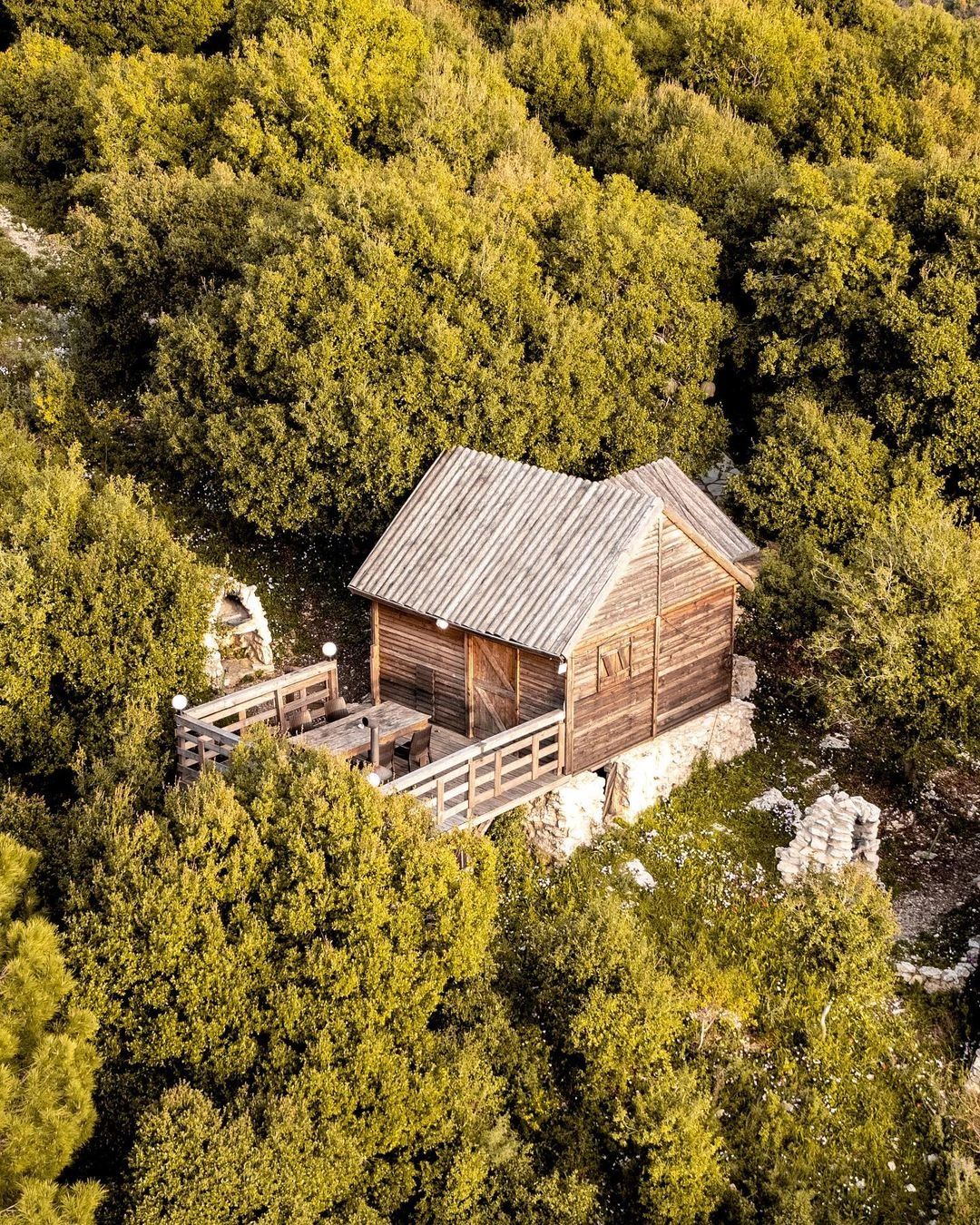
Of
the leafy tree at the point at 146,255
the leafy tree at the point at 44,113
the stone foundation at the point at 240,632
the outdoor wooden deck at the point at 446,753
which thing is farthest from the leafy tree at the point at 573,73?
the outdoor wooden deck at the point at 446,753

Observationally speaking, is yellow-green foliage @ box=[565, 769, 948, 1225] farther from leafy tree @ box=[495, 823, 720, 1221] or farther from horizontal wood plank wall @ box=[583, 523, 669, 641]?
horizontal wood plank wall @ box=[583, 523, 669, 641]

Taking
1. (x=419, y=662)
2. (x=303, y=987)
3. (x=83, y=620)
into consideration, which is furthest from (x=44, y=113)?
(x=303, y=987)

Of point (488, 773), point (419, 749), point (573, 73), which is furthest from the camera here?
point (573, 73)

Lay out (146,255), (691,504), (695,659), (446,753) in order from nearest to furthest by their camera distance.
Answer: (446,753)
(695,659)
(691,504)
(146,255)

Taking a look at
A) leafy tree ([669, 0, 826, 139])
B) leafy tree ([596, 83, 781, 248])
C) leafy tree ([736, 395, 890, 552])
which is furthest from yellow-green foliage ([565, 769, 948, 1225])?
leafy tree ([669, 0, 826, 139])

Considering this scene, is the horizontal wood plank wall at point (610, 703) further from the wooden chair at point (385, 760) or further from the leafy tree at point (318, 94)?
the leafy tree at point (318, 94)

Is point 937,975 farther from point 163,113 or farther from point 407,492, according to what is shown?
point 163,113
